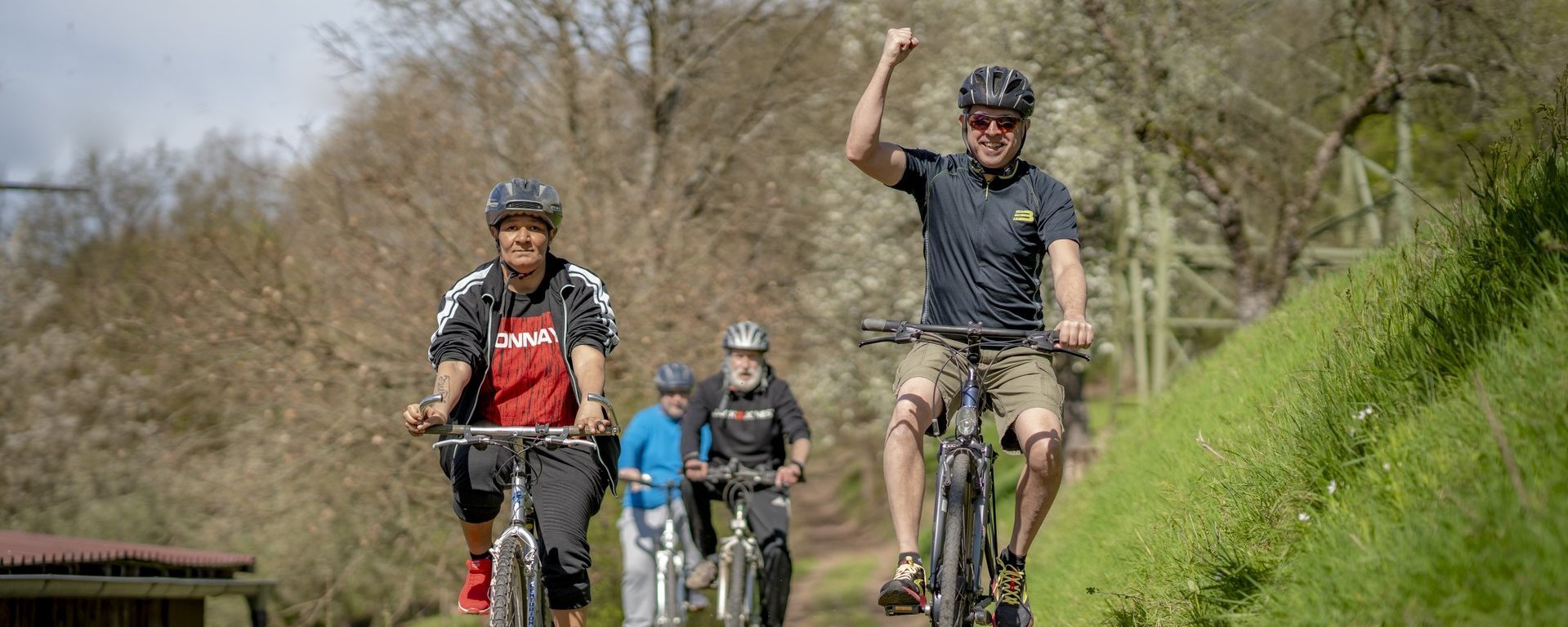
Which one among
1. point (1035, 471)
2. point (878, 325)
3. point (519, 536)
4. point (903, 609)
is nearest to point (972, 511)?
point (1035, 471)

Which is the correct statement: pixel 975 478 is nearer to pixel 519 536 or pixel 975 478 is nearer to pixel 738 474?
pixel 519 536

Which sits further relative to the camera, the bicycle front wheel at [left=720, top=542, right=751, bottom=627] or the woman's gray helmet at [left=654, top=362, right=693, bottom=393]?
the woman's gray helmet at [left=654, top=362, right=693, bottom=393]

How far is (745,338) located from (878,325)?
5627mm

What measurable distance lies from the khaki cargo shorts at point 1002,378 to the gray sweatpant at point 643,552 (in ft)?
19.5

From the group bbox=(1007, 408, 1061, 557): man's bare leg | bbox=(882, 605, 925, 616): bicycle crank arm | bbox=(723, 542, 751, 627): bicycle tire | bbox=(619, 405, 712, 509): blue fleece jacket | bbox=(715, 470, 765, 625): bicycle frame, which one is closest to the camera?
bbox=(882, 605, 925, 616): bicycle crank arm

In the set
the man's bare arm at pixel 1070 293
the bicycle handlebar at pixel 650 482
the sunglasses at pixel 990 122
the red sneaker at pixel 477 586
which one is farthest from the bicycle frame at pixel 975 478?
the bicycle handlebar at pixel 650 482

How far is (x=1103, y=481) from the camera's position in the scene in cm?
1363

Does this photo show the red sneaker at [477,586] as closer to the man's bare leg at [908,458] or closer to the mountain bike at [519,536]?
the mountain bike at [519,536]

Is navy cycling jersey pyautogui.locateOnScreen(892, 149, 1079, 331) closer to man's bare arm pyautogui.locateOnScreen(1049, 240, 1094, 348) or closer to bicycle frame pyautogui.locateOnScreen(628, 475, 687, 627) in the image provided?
man's bare arm pyautogui.locateOnScreen(1049, 240, 1094, 348)

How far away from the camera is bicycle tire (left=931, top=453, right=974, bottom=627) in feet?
18.9

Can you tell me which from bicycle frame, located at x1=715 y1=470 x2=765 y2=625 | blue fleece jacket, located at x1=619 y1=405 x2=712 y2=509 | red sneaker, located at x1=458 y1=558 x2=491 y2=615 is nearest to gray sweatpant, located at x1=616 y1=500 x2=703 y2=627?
blue fleece jacket, located at x1=619 y1=405 x2=712 y2=509

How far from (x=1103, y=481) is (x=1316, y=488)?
8.31 m

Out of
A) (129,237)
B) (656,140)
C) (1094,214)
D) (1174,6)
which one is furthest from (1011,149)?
(129,237)

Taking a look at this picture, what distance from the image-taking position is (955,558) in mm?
5828
